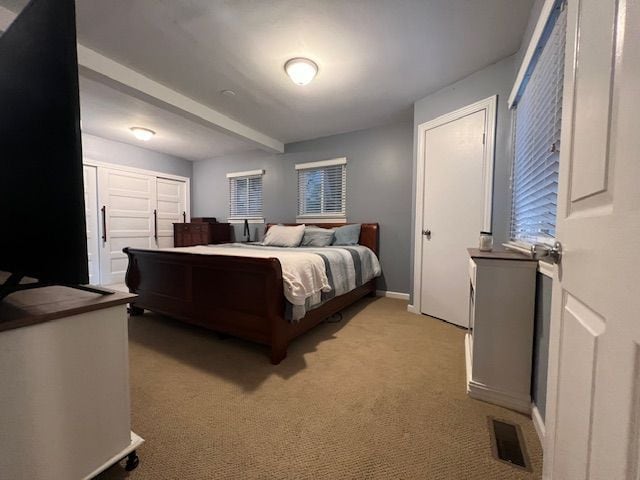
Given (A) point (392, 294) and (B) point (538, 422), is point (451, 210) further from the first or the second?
(B) point (538, 422)

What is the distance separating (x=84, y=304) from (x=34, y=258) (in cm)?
20

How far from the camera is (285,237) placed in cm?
371

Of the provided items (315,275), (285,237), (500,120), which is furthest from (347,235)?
(500,120)

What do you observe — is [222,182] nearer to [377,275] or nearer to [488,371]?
[377,275]

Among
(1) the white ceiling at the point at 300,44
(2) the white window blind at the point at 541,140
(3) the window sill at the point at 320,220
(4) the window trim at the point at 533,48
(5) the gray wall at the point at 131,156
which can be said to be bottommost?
(3) the window sill at the point at 320,220

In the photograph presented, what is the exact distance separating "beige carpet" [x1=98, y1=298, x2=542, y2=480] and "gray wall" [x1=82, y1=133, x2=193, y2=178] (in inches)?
141

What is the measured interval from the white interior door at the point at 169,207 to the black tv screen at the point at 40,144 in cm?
492

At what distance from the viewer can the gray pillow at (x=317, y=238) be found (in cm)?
360

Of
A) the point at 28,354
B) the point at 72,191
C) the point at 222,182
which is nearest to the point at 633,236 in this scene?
the point at 72,191

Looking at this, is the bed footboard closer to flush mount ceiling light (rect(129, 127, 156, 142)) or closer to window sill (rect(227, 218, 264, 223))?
flush mount ceiling light (rect(129, 127, 156, 142))

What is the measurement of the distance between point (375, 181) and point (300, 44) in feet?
6.89

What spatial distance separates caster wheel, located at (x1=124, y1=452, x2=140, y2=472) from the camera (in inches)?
40.2

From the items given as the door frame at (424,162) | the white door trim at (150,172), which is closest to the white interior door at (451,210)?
the door frame at (424,162)

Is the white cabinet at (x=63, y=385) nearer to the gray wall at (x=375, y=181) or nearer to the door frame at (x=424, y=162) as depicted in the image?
the door frame at (x=424, y=162)
